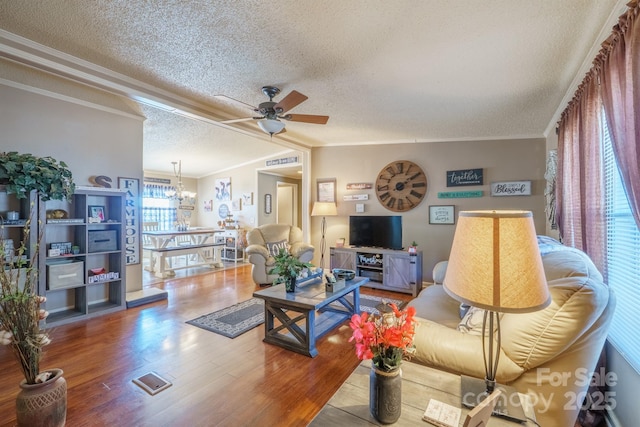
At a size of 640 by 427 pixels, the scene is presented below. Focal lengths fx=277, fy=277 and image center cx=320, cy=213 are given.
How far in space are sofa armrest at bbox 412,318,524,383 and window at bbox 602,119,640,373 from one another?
68cm

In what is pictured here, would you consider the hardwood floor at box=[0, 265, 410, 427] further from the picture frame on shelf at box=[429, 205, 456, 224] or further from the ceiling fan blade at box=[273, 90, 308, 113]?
the picture frame on shelf at box=[429, 205, 456, 224]

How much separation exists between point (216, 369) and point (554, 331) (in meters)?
2.27

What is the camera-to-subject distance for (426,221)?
15.4 ft

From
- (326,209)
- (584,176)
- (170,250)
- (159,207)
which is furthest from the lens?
(159,207)

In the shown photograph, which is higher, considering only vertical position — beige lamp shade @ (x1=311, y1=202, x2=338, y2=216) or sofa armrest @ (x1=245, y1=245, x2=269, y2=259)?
beige lamp shade @ (x1=311, y1=202, x2=338, y2=216)

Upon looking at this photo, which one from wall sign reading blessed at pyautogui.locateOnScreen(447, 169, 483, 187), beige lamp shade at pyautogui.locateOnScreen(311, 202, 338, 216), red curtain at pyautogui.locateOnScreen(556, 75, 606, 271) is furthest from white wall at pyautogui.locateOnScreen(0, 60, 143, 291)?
red curtain at pyautogui.locateOnScreen(556, 75, 606, 271)

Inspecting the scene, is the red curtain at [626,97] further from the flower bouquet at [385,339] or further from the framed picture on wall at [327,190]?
the framed picture on wall at [327,190]

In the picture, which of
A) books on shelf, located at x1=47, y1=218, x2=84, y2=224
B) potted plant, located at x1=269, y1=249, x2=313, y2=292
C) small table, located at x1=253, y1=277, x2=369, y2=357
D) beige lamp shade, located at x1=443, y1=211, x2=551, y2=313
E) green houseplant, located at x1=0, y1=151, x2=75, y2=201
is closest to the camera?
beige lamp shade, located at x1=443, y1=211, x2=551, y2=313

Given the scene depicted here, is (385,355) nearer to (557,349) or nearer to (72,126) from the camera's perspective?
(557,349)

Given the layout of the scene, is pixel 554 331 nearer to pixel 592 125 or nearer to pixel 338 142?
pixel 592 125

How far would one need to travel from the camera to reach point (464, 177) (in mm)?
4410

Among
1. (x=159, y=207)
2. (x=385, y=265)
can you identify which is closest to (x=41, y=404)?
(x=385, y=265)

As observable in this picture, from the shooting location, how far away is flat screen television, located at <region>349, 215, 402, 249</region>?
4617 mm

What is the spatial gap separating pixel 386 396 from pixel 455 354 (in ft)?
2.06
